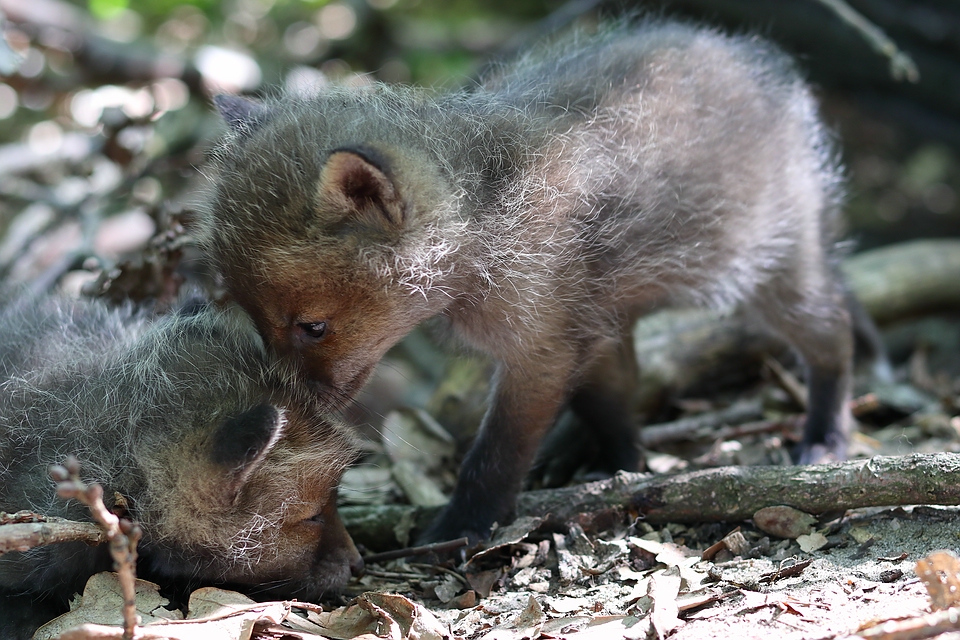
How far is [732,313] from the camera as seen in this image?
5.32 meters

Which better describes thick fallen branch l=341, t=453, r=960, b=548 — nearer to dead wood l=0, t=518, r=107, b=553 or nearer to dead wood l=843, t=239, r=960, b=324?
dead wood l=0, t=518, r=107, b=553

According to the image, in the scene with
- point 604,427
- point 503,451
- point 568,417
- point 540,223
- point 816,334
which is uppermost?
point 540,223

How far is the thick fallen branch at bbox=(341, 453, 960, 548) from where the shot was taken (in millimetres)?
3148

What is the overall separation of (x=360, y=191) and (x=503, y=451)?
1321 millimetres

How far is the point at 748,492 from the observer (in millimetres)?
3414

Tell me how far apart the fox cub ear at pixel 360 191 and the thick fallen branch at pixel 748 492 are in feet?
4.59

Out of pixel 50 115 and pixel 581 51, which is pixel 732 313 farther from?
pixel 50 115

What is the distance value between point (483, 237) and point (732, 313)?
219 centimetres

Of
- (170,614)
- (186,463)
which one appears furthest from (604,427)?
(170,614)

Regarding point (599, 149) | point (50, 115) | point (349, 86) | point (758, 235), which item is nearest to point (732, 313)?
point (758, 235)

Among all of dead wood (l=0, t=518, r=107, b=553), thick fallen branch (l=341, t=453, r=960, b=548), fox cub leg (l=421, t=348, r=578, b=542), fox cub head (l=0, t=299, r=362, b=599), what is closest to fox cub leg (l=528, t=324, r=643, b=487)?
fox cub leg (l=421, t=348, r=578, b=542)

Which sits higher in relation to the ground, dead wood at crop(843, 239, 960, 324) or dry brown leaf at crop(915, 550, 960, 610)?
dry brown leaf at crop(915, 550, 960, 610)

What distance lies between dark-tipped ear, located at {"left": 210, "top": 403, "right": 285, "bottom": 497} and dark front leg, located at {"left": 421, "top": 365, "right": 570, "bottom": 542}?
3.73 feet

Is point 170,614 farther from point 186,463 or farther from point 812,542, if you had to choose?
point 812,542
